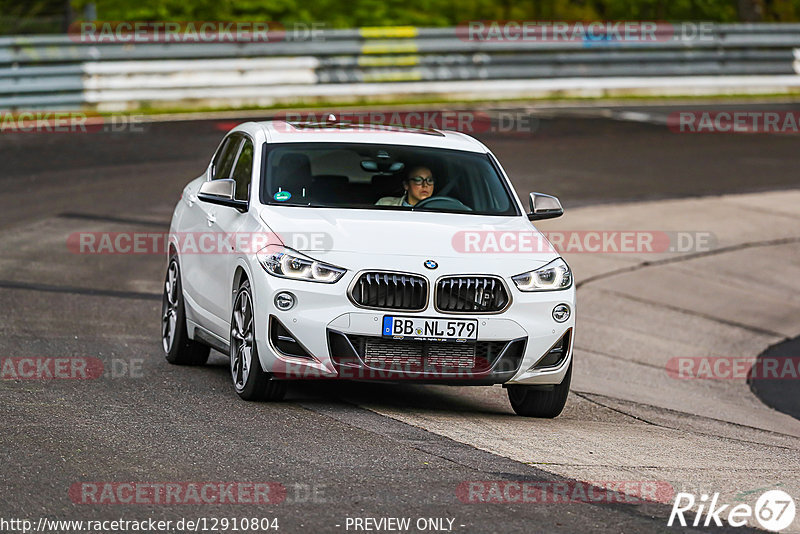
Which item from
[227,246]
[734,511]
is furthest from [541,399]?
[734,511]

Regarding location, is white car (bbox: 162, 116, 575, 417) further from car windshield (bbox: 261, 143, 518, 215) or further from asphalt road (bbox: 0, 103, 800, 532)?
asphalt road (bbox: 0, 103, 800, 532)

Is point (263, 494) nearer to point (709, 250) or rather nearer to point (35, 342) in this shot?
point (35, 342)

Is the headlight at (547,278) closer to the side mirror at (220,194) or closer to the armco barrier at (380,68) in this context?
the side mirror at (220,194)

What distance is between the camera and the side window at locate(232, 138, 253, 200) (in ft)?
32.1

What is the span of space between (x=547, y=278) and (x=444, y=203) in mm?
1223

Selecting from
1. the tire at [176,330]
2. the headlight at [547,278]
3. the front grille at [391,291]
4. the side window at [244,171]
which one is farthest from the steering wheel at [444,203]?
the tire at [176,330]

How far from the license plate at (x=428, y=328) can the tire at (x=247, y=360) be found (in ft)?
2.66

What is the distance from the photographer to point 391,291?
841cm

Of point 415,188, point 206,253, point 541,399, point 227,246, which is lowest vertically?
point 541,399

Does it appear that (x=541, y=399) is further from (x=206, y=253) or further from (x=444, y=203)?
(x=206, y=253)

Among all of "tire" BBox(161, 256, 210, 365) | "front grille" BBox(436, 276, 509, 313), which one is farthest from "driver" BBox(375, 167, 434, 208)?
"tire" BBox(161, 256, 210, 365)

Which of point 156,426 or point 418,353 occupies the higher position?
point 418,353

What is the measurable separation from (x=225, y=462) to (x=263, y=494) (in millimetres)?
612

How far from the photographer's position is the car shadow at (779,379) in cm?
A: 1175
